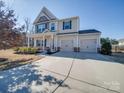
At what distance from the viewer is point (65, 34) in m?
20.5

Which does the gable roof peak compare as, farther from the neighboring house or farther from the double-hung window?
the double-hung window

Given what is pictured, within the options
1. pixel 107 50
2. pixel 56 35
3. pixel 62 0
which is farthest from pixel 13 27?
pixel 107 50

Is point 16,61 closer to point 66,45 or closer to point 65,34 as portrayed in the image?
point 65,34

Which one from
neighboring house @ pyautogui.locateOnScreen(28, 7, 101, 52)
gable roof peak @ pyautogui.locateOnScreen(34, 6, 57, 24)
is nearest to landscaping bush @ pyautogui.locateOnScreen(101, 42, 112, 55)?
neighboring house @ pyautogui.locateOnScreen(28, 7, 101, 52)

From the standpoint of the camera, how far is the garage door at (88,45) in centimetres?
1911

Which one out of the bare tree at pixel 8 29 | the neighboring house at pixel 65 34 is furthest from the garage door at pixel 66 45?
the bare tree at pixel 8 29

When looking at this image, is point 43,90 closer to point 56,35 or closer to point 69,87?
point 69,87

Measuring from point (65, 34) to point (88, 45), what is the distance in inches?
184

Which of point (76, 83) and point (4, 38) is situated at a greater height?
point (4, 38)

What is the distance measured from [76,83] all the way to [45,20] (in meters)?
20.4

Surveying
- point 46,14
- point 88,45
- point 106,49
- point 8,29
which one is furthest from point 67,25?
point 8,29

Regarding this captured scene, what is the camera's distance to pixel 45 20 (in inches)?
936

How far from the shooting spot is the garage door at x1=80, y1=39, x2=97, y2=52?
19109 millimetres

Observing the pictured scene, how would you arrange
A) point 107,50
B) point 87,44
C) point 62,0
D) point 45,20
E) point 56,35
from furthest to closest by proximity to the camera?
point 45,20 < point 56,35 < point 87,44 < point 107,50 < point 62,0
